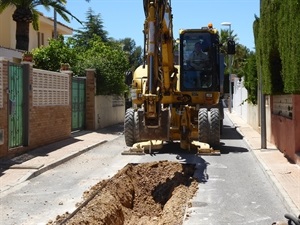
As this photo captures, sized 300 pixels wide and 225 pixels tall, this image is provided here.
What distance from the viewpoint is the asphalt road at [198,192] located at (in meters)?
8.09

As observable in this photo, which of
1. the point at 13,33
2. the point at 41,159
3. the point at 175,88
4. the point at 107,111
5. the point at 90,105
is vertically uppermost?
the point at 13,33

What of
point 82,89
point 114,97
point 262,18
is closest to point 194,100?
point 262,18

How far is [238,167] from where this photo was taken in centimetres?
1324

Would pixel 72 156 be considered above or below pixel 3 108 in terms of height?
below

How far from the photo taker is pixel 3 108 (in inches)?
522

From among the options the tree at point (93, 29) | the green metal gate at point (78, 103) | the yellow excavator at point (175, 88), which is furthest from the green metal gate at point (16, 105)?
the tree at point (93, 29)

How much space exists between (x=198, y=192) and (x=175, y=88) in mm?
7320

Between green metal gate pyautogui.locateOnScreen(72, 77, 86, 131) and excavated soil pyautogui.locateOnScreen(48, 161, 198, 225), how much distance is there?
9725mm

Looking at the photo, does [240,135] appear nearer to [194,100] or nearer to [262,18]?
[194,100]

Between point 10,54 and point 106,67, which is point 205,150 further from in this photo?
point 10,54

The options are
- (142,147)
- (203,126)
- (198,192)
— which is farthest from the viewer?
(203,126)

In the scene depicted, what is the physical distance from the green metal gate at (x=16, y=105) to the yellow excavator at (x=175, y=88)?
321cm

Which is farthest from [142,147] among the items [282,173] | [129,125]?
[282,173]

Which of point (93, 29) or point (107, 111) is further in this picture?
point (93, 29)
